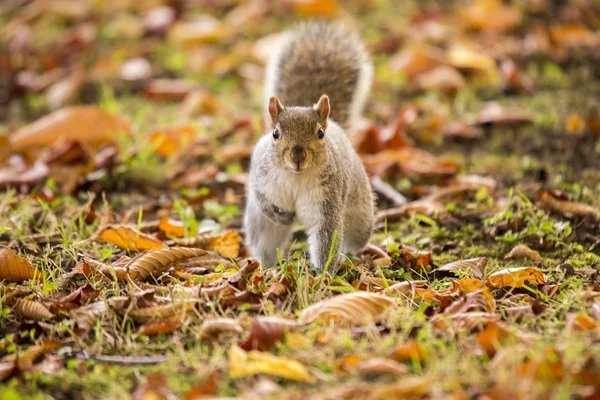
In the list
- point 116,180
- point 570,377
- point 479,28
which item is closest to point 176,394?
point 570,377

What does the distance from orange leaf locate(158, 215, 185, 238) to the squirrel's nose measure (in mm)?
806

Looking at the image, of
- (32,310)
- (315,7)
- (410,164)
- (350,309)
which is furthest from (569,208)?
(315,7)

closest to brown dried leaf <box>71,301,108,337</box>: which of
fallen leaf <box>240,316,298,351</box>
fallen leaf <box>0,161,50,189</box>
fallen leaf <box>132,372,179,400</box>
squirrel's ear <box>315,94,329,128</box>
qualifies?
fallen leaf <box>132,372,179,400</box>

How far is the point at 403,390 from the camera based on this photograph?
77.1 inches

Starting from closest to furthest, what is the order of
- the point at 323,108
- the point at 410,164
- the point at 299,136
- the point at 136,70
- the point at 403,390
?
the point at 403,390 < the point at 299,136 < the point at 323,108 < the point at 410,164 < the point at 136,70

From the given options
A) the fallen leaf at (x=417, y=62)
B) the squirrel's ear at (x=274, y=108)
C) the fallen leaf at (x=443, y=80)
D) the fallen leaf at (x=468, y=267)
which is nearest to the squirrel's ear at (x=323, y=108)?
the squirrel's ear at (x=274, y=108)

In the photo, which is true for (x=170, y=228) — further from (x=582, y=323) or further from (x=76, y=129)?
(x=582, y=323)

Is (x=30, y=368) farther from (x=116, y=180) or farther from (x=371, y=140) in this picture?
(x=371, y=140)

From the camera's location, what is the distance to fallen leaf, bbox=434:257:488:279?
2878 mm

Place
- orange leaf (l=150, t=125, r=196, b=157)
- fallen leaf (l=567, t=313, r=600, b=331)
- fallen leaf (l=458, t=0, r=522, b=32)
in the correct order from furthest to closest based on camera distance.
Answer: fallen leaf (l=458, t=0, r=522, b=32)
orange leaf (l=150, t=125, r=196, b=157)
fallen leaf (l=567, t=313, r=600, b=331)

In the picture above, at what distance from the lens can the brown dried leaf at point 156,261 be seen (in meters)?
2.82

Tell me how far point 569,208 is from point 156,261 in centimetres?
176

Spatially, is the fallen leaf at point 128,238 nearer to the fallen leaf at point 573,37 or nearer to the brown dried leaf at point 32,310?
the brown dried leaf at point 32,310

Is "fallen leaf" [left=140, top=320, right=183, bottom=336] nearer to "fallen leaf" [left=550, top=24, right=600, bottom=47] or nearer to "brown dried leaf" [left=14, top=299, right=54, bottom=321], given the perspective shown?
"brown dried leaf" [left=14, top=299, right=54, bottom=321]
